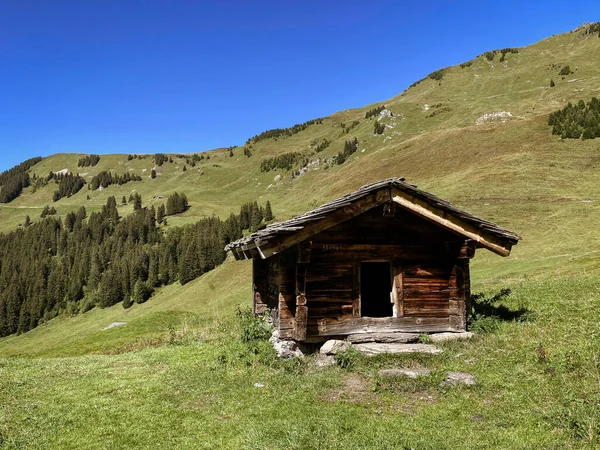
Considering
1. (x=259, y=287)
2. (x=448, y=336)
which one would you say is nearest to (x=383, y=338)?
(x=448, y=336)

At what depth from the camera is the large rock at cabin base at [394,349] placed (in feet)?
40.3

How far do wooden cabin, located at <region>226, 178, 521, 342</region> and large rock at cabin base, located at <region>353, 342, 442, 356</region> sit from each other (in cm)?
73

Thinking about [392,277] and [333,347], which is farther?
[392,277]

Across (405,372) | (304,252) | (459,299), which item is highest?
(304,252)

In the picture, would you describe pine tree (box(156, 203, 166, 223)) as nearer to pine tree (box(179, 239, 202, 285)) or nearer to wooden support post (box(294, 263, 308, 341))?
pine tree (box(179, 239, 202, 285))

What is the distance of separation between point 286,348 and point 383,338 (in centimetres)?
314

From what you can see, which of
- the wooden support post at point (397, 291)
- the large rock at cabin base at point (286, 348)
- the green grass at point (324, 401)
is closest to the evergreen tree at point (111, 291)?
the green grass at point (324, 401)

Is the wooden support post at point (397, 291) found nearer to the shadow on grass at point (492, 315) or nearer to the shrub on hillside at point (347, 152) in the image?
the shadow on grass at point (492, 315)

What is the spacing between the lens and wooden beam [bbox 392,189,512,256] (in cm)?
1271

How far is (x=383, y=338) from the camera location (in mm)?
13125

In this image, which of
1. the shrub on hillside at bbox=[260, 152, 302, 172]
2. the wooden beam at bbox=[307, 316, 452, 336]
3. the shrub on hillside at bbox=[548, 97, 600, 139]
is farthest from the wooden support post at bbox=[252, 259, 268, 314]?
the shrub on hillside at bbox=[260, 152, 302, 172]

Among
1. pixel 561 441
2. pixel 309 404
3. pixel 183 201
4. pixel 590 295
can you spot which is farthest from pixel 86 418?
pixel 183 201

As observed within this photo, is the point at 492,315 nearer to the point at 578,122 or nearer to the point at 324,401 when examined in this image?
the point at 324,401

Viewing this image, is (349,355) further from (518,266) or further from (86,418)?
(518,266)
